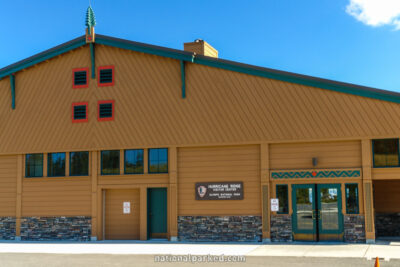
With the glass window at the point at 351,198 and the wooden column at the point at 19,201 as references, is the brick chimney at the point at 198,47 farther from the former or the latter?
the wooden column at the point at 19,201

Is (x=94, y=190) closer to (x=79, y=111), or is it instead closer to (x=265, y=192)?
(x=79, y=111)

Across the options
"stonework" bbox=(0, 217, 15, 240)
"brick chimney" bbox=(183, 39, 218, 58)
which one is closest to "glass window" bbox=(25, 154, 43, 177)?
"stonework" bbox=(0, 217, 15, 240)

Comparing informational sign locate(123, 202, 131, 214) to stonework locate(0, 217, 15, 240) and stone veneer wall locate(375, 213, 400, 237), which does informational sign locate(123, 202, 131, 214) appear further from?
stone veneer wall locate(375, 213, 400, 237)

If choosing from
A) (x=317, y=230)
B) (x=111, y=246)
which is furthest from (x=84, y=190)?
(x=317, y=230)

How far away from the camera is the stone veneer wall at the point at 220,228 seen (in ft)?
70.0

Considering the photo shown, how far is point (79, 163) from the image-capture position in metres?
24.1

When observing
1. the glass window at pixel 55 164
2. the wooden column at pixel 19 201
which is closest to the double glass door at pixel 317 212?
the glass window at pixel 55 164

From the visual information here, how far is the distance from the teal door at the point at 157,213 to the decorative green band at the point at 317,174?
5.32 meters

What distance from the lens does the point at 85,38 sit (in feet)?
79.0

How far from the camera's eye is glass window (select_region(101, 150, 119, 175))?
23609 mm

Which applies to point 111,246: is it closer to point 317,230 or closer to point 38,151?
point 38,151

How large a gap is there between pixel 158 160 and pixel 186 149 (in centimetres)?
148

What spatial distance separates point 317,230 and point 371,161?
3.57 m

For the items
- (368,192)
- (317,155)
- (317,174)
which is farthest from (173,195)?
(368,192)
